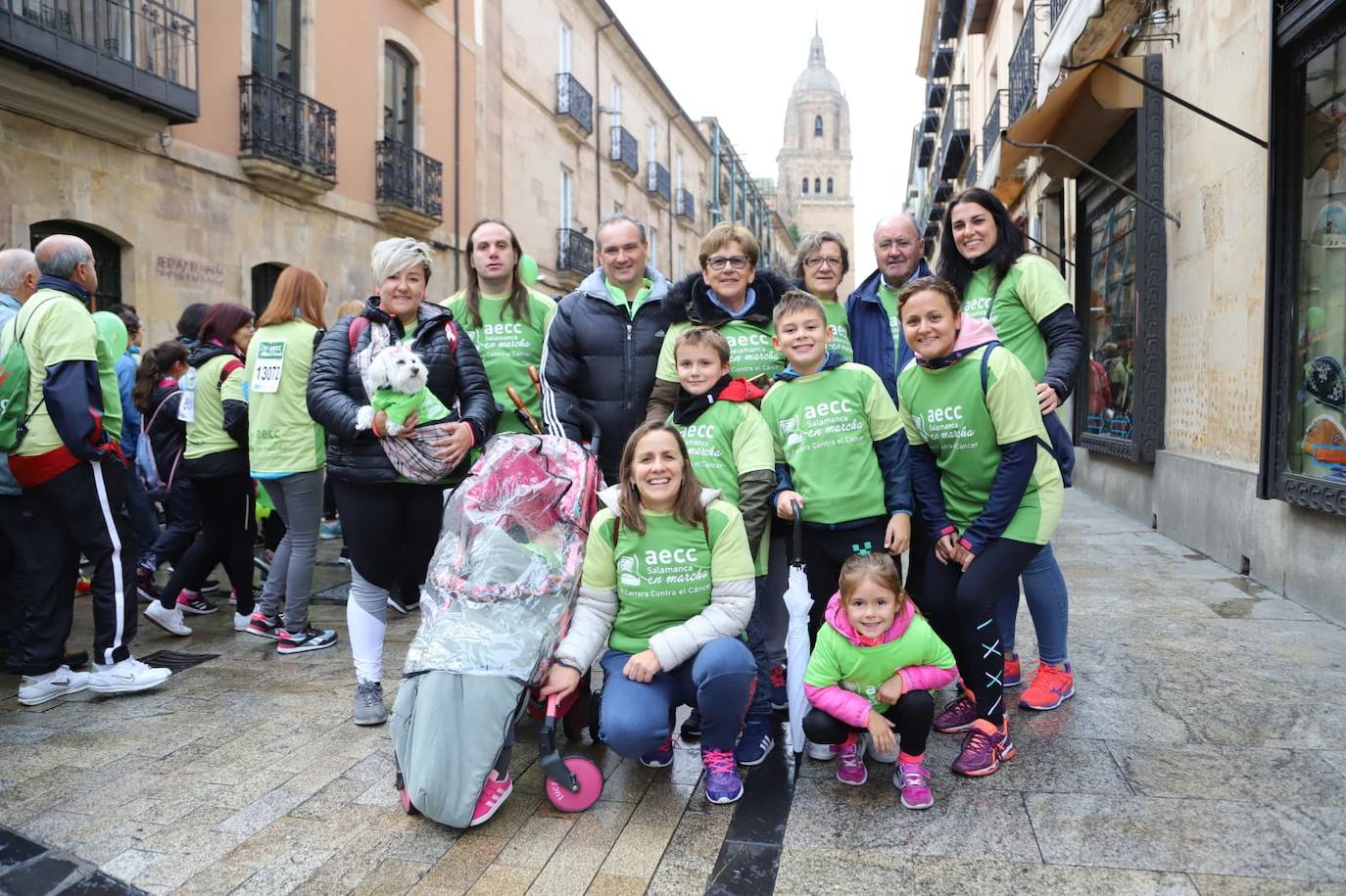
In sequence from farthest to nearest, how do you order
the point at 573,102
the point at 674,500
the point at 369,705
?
the point at 573,102
the point at 369,705
the point at 674,500

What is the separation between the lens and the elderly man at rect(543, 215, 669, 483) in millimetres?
4031

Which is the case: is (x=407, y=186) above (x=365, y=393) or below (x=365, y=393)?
above

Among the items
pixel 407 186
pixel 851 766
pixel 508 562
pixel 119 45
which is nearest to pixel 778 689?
pixel 851 766

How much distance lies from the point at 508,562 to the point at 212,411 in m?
3.19

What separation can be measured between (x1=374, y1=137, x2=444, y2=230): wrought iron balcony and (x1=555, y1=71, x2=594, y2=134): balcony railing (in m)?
6.99

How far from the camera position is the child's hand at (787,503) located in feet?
11.1

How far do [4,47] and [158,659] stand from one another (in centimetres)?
674

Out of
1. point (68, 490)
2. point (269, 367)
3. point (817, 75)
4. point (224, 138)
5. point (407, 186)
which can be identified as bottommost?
point (68, 490)

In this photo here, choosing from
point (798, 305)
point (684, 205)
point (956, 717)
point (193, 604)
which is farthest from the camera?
point (684, 205)

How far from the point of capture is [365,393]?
13.0 feet

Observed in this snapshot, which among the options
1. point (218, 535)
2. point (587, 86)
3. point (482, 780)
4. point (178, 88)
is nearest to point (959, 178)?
point (587, 86)

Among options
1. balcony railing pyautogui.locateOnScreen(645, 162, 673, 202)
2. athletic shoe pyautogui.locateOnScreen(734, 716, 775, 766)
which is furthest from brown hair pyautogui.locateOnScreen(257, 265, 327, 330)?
balcony railing pyautogui.locateOnScreen(645, 162, 673, 202)

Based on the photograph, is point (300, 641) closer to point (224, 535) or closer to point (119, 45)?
point (224, 535)

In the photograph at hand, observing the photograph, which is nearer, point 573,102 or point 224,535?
point 224,535
